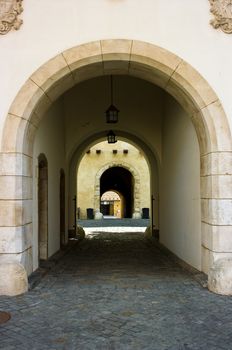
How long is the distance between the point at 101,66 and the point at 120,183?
2742cm

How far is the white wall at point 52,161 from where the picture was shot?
274 inches

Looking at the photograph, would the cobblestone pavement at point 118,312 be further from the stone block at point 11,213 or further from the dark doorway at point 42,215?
the stone block at point 11,213

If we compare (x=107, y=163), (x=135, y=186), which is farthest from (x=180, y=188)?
(x=107, y=163)

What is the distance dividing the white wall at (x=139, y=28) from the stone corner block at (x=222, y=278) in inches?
88.6

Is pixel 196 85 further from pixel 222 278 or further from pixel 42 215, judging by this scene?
pixel 42 215

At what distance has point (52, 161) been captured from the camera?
349 inches

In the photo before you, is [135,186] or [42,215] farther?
[135,186]

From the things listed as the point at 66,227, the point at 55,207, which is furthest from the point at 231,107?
the point at 66,227

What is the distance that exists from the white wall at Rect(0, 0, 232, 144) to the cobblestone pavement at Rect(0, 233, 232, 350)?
288 centimetres

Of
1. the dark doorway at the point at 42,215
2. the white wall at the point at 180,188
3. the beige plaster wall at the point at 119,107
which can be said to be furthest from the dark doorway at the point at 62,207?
the white wall at the point at 180,188

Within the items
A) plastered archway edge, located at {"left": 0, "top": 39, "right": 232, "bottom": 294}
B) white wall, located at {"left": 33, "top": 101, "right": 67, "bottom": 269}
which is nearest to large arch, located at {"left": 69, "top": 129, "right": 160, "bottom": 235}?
white wall, located at {"left": 33, "top": 101, "right": 67, "bottom": 269}

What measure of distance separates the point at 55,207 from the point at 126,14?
4793 mm

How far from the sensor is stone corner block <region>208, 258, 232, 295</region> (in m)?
5.34

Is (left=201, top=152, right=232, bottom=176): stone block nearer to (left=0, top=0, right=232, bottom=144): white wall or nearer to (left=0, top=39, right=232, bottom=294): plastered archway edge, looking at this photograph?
(left=0, top=39, right=232, bottom=294): plastered archway edge
